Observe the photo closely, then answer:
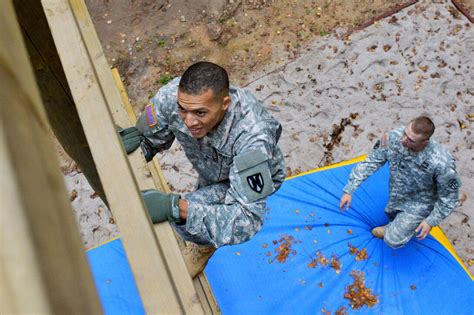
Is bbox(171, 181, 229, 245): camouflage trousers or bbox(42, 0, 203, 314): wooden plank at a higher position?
bbox(42, 0, 203, 314): wooden plank

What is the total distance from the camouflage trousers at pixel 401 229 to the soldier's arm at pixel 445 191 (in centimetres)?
17

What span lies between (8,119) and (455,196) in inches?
113

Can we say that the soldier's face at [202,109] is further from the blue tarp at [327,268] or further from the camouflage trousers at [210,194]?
the blue tarp at [327,268]

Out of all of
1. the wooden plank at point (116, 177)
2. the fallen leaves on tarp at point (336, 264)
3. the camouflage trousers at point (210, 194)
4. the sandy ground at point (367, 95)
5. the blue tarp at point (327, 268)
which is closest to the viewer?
the wooden plank at point (116, 177)

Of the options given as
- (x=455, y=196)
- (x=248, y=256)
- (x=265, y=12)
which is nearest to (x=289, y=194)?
(x=248, y=256)

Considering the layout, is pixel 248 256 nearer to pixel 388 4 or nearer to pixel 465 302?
pixel 465 302

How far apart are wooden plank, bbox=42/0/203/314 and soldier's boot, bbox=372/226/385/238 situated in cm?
290

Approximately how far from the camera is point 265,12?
538cm

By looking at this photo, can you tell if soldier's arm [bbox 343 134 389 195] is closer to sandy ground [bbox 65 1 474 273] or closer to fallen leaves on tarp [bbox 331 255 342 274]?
fallen leaves on tarp [bbox 331 255 342 274]

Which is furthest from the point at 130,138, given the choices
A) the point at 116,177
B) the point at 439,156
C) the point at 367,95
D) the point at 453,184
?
the point at 367,95

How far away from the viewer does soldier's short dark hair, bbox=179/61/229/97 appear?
176cm

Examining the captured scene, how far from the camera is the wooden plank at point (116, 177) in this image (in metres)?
0.60

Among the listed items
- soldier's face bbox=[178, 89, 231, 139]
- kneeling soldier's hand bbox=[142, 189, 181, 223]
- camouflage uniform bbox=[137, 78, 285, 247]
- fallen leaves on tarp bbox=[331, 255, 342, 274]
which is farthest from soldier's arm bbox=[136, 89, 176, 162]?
fallen leaves on tarp bbox=[331, 255, 342, 274]

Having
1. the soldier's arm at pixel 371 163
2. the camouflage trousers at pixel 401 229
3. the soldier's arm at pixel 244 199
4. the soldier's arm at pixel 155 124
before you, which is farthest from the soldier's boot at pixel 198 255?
the camouflage trousers at pixel 401 229
